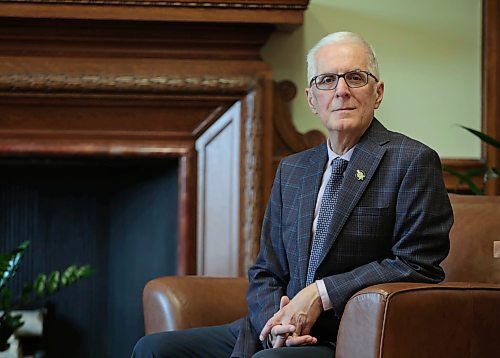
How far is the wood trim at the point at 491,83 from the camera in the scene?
3189mm

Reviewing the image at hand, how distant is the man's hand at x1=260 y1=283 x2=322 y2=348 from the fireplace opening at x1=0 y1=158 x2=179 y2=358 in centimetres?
158

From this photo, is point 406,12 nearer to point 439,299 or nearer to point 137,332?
point 137,332

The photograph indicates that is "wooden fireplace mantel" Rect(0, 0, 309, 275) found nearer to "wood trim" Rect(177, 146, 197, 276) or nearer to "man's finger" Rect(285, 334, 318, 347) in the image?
"wood trim" Rect(177, 146, 197, 276)

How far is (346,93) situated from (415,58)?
1357mm

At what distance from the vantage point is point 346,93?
1897 mm

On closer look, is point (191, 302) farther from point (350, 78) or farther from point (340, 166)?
point (350, 78)

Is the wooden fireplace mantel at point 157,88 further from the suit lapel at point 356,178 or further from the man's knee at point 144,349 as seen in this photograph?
the suit lapel at point 356,178

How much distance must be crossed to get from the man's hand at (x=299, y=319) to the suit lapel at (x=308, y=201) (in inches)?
3.6

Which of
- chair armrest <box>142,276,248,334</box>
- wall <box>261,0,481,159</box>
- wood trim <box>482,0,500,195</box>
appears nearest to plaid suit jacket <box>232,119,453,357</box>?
chair armrest <box>142,276,248,334</box>

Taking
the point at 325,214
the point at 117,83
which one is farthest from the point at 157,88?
the point at 325,214

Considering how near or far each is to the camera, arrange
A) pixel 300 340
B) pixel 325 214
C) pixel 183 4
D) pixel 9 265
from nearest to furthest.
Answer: pixel 300 340
pixel 325 214
pixel 9 265
pixel 183 4

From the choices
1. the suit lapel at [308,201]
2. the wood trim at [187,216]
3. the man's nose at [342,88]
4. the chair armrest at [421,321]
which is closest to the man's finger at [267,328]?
the suit lapel at [308,201]

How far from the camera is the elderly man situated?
1783 mm

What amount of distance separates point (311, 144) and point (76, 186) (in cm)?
94
